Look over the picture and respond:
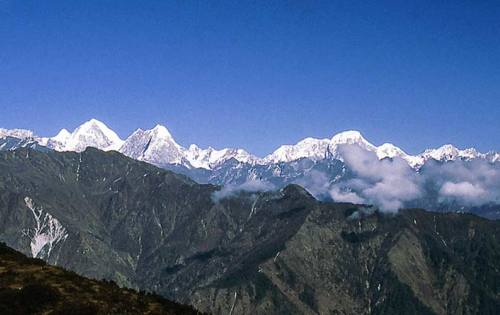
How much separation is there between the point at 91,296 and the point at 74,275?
13268mm

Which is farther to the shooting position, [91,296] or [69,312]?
[91,296]

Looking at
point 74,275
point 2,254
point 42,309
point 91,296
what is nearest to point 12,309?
point 42,309

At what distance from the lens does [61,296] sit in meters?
85.2

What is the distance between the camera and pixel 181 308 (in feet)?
310

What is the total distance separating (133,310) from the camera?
86375mm

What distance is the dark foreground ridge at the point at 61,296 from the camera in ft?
264

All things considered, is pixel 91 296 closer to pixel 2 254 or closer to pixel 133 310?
pixel 133 310

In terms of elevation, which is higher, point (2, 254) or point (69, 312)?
point (2, 254)

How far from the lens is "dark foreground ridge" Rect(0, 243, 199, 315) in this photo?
264 ft

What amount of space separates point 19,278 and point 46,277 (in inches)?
153

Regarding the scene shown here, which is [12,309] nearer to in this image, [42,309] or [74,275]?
[42,309]

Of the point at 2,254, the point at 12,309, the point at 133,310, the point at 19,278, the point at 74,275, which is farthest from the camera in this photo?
the point at 2,254

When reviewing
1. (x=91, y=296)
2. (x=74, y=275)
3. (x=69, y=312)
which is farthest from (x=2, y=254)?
(x=69, y=312)

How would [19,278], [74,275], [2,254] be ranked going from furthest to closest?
1. [2,254]
2. [74,275]
3. [19,278]
